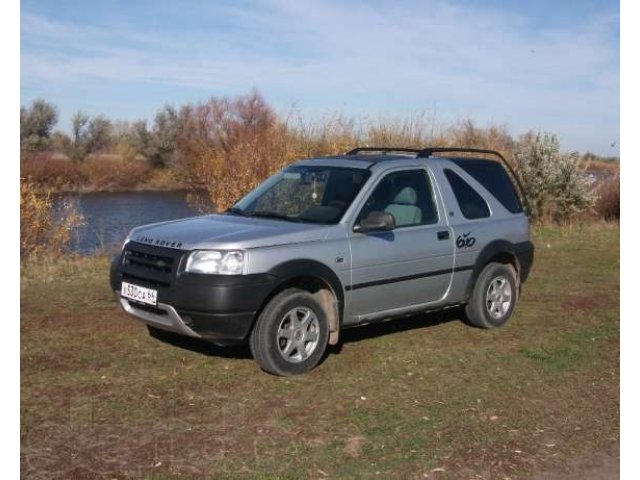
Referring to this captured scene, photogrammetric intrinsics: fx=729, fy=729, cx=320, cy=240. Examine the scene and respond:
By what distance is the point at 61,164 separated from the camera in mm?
26766

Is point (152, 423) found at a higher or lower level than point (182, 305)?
lower

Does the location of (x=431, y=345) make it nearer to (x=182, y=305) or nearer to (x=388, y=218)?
(x=388, y=218)

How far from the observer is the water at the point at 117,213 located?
14.2m

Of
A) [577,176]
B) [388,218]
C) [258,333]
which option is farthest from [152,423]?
[577,176]

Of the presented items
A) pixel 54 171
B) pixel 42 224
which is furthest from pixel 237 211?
pixel 54 171

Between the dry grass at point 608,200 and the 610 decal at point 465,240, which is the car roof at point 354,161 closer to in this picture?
the 610 decal at point 465,240

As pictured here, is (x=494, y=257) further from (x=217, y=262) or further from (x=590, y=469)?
(x=590, y=469)

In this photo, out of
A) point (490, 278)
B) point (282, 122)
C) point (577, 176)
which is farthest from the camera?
point (577, 176)

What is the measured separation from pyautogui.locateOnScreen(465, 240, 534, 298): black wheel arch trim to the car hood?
2.13 m

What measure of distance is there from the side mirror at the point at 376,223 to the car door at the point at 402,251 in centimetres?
8

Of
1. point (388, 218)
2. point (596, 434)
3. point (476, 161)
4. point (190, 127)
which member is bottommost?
point (596, 434)

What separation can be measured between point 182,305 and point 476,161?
3.95m

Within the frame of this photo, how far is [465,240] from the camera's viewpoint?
24.4ft

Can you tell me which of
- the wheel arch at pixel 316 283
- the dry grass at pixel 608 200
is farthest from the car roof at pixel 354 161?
the dry grass at pixel 608 200
